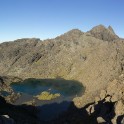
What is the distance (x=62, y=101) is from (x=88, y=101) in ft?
88.9

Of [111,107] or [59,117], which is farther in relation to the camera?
[59,117]

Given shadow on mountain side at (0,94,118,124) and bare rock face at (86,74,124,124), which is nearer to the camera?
bare rock face at (86,74,124,124)

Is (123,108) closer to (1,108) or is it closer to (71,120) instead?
(71,120)

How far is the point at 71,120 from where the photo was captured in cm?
9888

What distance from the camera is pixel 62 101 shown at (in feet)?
497

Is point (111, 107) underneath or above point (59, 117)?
above

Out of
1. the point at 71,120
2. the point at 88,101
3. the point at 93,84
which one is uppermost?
the point at 93,84

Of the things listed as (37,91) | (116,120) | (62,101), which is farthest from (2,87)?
(116,120)

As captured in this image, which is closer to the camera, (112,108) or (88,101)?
(112,108)

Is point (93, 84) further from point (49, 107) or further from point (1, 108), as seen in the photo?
point (1, 108)

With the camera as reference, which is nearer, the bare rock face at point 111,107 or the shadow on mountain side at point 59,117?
the bare rock face at point 111,107

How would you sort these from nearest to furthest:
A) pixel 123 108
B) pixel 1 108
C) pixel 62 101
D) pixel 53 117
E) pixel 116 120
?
1. pixel 116 120
2. pixel 123 108
3. pixel 1 108
4. pixel 53 117
5. pixel 62 101

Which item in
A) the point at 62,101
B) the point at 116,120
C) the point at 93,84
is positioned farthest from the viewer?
the point at 93,84

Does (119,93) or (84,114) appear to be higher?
(119,93)
